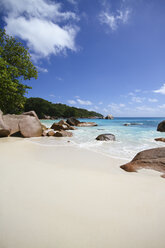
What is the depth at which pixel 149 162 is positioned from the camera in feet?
9.84

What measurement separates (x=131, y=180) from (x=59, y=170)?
152cm

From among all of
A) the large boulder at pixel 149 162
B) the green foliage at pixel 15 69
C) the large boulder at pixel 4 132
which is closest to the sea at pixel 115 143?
the large boulder at pixel 149 162

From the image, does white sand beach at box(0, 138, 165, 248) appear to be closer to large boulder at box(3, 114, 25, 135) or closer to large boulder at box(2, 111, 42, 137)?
large boulder at box(2, 111, 42, 137)

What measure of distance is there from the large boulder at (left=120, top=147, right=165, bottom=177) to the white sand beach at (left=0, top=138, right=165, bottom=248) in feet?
1.98

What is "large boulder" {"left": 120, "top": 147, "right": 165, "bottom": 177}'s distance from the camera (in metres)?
2.81

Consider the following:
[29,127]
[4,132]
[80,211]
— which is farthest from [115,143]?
[4,132]

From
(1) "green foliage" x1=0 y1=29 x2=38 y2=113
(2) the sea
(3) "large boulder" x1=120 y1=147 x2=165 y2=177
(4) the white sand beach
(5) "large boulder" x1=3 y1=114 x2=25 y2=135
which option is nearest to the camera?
(4) the white sand beach

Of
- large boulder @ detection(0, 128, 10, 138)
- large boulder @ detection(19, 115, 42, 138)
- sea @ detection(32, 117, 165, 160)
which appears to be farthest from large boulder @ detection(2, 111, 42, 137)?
sea @ detection(32, 117, 165, 160)

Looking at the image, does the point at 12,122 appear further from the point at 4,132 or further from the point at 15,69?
the point at 15,69

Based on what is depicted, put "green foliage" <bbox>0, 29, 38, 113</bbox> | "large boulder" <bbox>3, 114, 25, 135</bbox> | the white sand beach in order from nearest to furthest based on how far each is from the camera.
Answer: the white sand beach < "large boulder" <bbox>3, 114, 25, 135</bbox> < "green foliage" <bbox>0, 29, 38, 113</bbox>

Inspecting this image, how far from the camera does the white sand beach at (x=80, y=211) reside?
1054mm

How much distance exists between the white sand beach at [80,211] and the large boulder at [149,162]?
1.98 feet

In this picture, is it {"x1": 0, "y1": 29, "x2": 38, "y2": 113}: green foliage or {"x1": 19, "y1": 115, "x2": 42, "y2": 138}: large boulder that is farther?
{"x1": 0, "y1": 29, "x2": 38, "y2": 113}: green foliage

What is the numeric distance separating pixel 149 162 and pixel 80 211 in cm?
244
